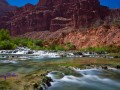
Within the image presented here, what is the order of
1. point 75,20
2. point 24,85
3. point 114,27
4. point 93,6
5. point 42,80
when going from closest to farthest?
point 24,85 < point 42,80 < point 114,27 < point 75,20 < point 93,6

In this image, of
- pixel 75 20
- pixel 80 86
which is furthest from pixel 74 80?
pixel 75 20

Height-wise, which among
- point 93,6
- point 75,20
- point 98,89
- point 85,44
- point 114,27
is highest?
point 93,6

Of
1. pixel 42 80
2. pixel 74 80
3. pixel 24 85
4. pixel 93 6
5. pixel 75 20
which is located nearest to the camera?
pixel 24 85

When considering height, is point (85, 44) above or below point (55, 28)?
below

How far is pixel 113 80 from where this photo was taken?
64.3ft

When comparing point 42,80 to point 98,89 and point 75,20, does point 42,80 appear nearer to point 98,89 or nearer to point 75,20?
point 98,89

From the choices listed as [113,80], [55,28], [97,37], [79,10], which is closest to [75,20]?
[79,10]

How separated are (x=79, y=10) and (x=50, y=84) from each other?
165139mm

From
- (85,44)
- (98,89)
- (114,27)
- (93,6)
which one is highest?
(93,6)

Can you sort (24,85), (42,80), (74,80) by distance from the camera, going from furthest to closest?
(74,80) → (42,80) → (24,85)

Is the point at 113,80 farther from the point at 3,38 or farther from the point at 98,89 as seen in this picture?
the point at 3,38

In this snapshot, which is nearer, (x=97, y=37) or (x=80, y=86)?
(x=80, y=86)

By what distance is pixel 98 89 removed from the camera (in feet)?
53.2

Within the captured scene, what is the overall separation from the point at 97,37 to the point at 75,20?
77.2 m
